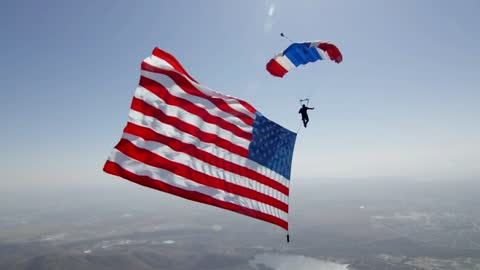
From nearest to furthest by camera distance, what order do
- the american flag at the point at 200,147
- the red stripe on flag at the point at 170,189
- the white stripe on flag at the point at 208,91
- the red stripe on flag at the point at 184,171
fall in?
the red stripe on flag at the point at 170,189 < the red stripe on flag at the point at 184,171 < the american flag at the point at 200,147 < the white stripe on flag at the point at 208,91

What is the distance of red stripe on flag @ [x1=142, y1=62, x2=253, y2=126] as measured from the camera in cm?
1052

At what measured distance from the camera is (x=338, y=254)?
15912cm

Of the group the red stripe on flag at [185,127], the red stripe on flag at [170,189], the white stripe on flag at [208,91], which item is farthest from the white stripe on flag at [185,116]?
the red stripe on flag at [170,189]

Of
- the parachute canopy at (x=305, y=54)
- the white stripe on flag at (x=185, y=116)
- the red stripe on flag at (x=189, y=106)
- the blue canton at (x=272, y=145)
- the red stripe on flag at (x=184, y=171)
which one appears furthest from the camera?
the parachute canopy at (x=305, y=54)

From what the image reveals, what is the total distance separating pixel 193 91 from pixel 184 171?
297 cm

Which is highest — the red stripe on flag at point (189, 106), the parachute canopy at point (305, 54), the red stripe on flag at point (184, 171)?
the parachute canopy at point (305, 54)

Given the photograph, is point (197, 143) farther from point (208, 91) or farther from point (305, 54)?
point (305, 54)

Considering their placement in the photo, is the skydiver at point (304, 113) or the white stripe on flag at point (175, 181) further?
the skydiver at point (304, 113)

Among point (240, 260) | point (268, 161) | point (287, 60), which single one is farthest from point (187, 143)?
point (240, 260)

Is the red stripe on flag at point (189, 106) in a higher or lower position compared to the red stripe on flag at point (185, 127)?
higher

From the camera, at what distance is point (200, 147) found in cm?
1116

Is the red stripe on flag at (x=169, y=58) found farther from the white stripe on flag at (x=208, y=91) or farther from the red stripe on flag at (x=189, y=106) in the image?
the red stripe on flag at (x=189, y=106)

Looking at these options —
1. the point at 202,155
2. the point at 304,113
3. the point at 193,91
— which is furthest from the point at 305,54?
the point at 202,155

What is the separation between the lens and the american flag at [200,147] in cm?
984
